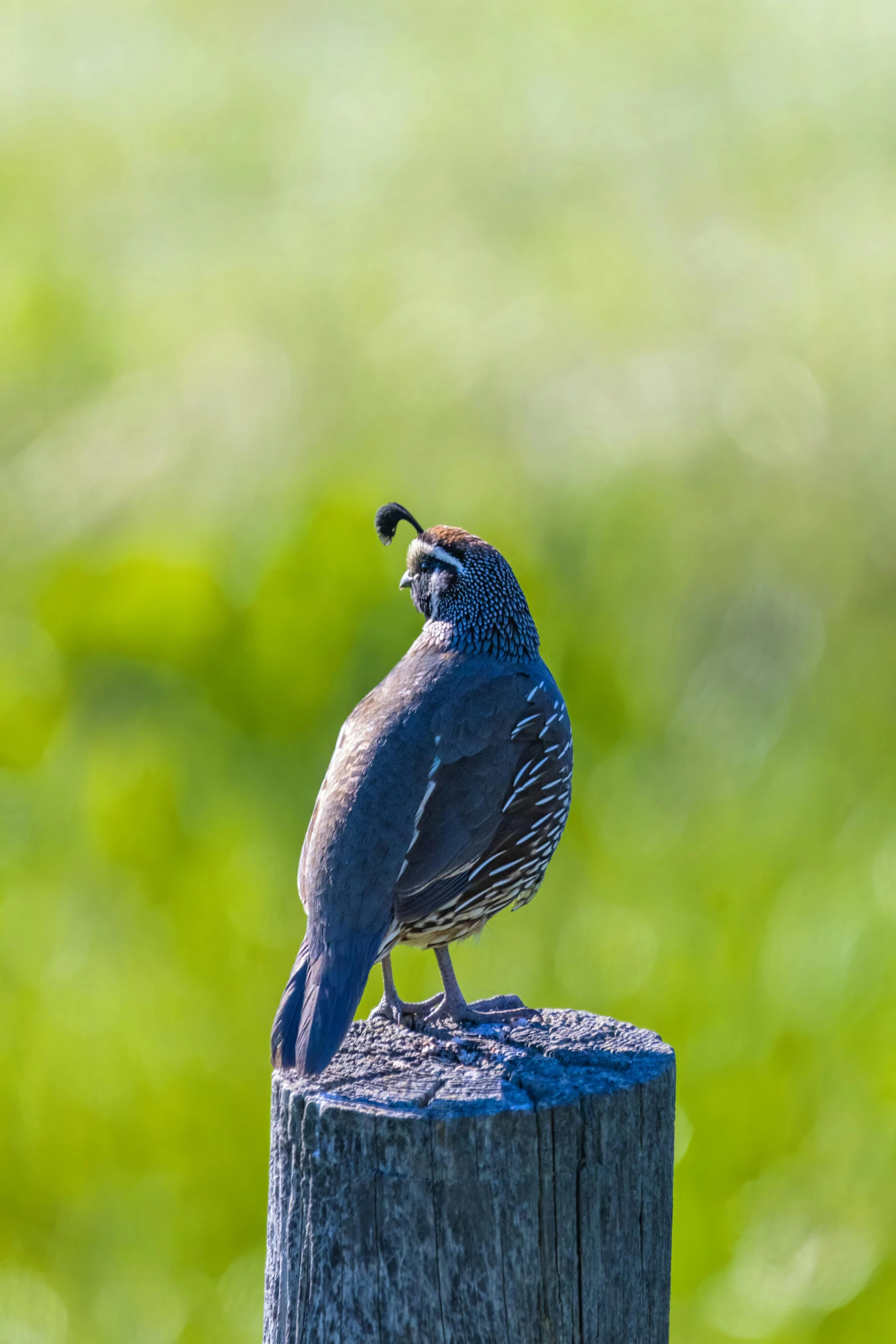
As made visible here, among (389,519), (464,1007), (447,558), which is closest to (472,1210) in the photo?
(464,1007)

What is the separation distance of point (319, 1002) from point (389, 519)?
57.5 inches

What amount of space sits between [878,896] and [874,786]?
42cm

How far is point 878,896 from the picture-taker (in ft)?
16.6

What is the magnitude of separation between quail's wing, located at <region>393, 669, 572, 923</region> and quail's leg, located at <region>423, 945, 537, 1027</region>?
0.77 ft

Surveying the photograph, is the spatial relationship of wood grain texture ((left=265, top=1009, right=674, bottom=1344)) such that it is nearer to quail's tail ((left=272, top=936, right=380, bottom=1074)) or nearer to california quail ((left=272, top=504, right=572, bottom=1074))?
quail's tail ((left=272, top=936, right=380, bottom=1074))

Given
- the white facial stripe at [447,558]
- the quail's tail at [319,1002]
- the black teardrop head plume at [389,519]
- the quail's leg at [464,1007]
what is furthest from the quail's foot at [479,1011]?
the black teardrop head plume at [389,519]

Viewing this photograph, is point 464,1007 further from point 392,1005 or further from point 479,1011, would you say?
point 392,1005

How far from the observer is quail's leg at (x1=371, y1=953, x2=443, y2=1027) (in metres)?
3.20

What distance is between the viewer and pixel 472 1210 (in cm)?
233

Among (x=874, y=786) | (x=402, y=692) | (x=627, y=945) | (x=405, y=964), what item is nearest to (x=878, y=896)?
(x=874, y=786)

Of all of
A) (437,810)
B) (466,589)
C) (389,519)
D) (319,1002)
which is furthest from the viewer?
(389,519)

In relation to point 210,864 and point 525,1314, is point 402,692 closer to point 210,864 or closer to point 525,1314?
point 525,1314

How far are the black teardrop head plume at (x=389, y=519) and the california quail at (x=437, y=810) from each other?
0.55 feet

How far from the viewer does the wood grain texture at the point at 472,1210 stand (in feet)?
7.64
